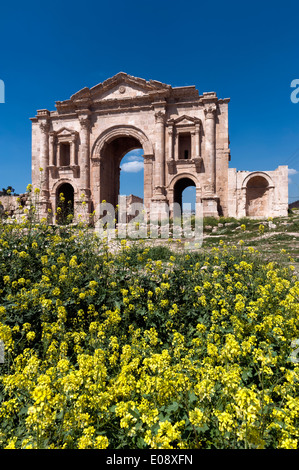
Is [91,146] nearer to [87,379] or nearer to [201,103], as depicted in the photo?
[201,103]

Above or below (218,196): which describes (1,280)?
below

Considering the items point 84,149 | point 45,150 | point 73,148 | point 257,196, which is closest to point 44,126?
point 45,150

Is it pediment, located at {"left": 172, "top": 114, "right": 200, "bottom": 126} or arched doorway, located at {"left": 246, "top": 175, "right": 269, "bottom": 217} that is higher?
pediment, located at {"left": 172, "top": 114, "right": 200, "bottom": 126}

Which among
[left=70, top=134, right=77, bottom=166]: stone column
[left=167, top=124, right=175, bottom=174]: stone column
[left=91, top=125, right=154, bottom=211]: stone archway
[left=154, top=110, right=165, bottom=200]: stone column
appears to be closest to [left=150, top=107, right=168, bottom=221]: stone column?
[left=154, top=110, right=165, bottom=200]: stone column

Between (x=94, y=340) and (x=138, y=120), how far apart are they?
19744 millimetres

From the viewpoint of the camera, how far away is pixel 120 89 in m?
20.4

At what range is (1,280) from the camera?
4379mm

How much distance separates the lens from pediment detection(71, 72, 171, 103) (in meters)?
19.6

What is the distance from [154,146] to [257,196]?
8414 mm

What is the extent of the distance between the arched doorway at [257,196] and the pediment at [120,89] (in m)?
9.30

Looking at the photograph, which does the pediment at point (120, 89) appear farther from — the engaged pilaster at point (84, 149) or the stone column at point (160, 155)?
the stone column at point (160, 155)

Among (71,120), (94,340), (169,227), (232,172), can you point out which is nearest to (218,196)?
(232,172)

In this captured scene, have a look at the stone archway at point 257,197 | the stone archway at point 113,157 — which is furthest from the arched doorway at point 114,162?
the stone archway at point 257,197

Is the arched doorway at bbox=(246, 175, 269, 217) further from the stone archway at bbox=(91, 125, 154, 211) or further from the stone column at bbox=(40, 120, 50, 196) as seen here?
the stone column at bbox=(40, 120, 50, 196)
